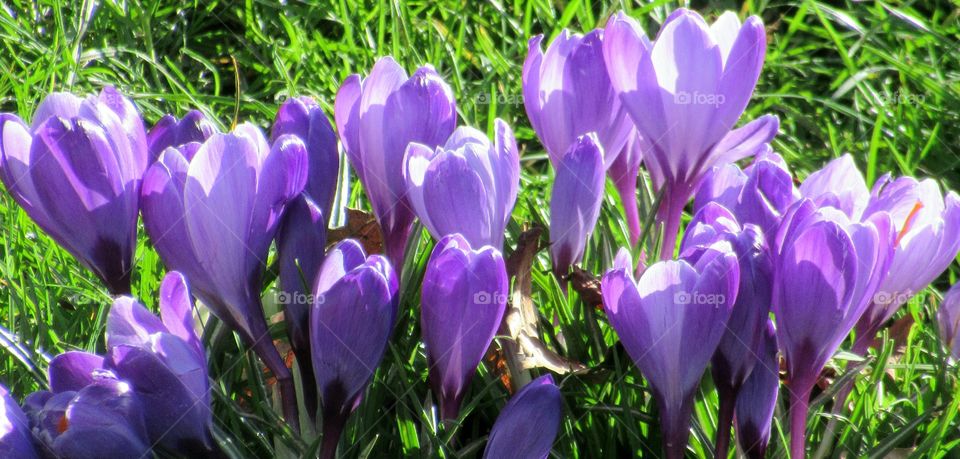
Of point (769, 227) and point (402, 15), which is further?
point (402, 15)

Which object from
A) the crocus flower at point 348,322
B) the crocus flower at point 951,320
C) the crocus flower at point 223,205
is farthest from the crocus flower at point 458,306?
the crocus flower at point 951,320

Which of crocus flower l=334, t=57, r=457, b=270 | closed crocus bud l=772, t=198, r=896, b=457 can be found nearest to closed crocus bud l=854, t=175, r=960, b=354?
closed crocus bud l=772, t=198, r=896, b=457

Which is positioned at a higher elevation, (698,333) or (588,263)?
(698,333)

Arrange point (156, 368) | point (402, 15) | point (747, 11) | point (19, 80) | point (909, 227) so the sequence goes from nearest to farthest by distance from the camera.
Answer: point (156, 368)
point (909, 227)
point (19, 80)
point (402, 15)
point (747, 11)

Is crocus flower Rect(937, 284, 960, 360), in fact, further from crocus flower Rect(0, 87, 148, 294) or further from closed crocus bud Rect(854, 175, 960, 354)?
crocus flower Rect(0, 87, 148, 294)

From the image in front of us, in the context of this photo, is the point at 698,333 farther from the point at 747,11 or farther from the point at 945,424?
the point at 747,11

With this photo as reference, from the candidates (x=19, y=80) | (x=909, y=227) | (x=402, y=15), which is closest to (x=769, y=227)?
(x=909, y=227)

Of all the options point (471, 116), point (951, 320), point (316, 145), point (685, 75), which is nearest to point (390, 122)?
Answer: point (316, 145)

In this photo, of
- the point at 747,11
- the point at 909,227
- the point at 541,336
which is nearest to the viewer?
the point at 909,227

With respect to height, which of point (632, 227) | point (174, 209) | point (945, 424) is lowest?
point (945, 424)
